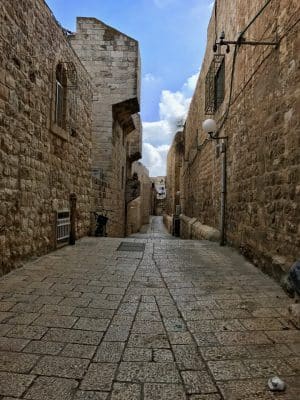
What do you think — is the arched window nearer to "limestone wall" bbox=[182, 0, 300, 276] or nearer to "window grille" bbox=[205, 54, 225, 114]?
"limestone wall" bbox=[182, 0, 300, 276]

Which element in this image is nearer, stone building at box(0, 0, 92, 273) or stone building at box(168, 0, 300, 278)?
stone building at box(168, 0, 300, 278)

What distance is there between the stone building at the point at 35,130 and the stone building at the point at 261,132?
10.4 feet

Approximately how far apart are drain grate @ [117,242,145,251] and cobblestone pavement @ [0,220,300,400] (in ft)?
6.69

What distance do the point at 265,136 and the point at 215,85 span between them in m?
4.79

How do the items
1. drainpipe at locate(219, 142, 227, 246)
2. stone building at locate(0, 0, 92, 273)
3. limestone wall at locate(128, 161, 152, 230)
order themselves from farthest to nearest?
limestone wall at locate(128, 161, 152, 230)
drainpipe at locate(219, 142, 227, 246)
stone building at locate(0, 0, 92, 273)

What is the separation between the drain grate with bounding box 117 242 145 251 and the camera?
670 cm

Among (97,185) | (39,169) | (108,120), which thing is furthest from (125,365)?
(108,120)

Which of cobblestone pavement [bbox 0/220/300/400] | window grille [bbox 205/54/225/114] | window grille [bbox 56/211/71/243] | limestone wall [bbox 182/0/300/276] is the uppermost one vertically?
window grille [bbox 205/54/225/114]

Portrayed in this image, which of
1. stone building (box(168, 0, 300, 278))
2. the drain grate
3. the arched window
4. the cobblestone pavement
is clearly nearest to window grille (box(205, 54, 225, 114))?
stone building (box(168, 0, 300, 278))

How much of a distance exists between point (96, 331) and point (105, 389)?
2.66 feet

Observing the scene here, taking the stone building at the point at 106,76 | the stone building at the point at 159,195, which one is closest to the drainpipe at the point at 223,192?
the stone building at the point at 106,76

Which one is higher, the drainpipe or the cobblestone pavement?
the drainpipe

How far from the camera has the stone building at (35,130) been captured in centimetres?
432

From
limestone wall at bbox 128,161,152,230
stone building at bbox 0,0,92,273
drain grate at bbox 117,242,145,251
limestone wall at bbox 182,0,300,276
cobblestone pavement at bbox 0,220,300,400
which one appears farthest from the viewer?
limestone wall at bbox 128,161,152,230
